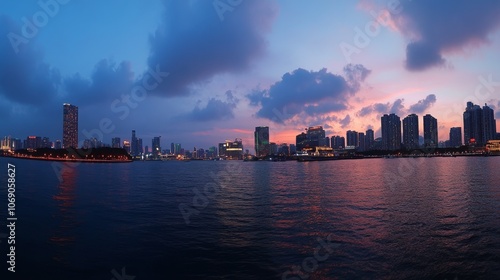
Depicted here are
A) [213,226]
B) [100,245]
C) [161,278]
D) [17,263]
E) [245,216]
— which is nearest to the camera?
[161,278]

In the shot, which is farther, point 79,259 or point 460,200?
point 460,200

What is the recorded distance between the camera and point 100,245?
19.7 m

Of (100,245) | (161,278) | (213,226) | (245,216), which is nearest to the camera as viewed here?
(161,278)

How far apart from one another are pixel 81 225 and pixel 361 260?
21.2m

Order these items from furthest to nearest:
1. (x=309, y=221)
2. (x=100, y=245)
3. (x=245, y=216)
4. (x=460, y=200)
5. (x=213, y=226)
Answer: (x=460, y=200) < (x=245, y=216) < (x=309, y=221) < (x=213, y=226) < (x=100, y=245)

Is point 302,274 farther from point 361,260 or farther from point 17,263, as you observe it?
point 17,263

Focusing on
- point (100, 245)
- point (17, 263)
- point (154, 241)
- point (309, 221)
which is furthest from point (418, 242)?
point (17, 263)

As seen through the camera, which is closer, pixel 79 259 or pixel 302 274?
pixel 302 274

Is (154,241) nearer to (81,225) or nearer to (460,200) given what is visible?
(81,225)

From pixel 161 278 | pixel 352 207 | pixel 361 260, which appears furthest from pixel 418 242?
pixel 161 278

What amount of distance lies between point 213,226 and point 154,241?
17.5 feet

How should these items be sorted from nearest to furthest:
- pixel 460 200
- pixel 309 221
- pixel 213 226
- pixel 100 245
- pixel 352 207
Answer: pixel 100 245
pixel 213 226
pixel 309 221
pixel 352 207
pixel 460 200

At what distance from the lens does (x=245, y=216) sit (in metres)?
28.5

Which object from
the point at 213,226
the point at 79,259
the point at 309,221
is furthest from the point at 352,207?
the point at 79,259
